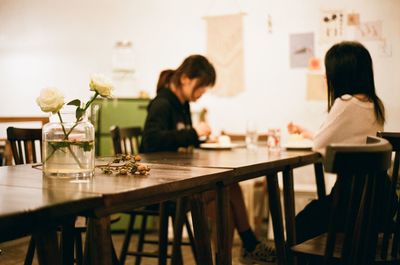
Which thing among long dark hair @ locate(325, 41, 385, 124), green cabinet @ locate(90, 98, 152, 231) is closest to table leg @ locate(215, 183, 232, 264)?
long dark hair @ locate(325, 41, 385, 124)

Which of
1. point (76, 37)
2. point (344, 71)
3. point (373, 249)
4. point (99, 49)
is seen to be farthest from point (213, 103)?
point (373, 249)

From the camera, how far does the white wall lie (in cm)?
453

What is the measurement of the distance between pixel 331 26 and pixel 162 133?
2.33m

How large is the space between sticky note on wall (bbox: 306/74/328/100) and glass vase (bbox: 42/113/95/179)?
3318 mm

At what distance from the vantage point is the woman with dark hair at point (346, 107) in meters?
2.16

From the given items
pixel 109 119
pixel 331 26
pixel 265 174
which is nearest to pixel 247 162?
pixel 265 174

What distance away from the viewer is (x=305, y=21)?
458cm

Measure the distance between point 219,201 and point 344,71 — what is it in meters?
0.88

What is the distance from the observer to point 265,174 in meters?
2.16

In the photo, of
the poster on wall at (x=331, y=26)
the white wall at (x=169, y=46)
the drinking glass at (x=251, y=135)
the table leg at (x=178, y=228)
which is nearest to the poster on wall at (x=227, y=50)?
the white wall at (x=169, y=46)

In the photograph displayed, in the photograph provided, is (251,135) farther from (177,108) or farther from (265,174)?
(265,174)

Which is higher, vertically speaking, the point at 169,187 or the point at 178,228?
the point at 169,187

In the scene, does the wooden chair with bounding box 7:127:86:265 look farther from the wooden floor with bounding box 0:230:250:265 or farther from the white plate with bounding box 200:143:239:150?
the wooden floor with bounding box 0:230:250:265

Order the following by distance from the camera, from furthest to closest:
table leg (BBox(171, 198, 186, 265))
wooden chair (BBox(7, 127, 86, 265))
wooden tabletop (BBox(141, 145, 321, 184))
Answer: table leg (BBox(171, 198, 186, 265)), wooden chair (BBox(7, 127, 86, 265)), wooden tabletop (BBox(141, 145, 321, 184))
